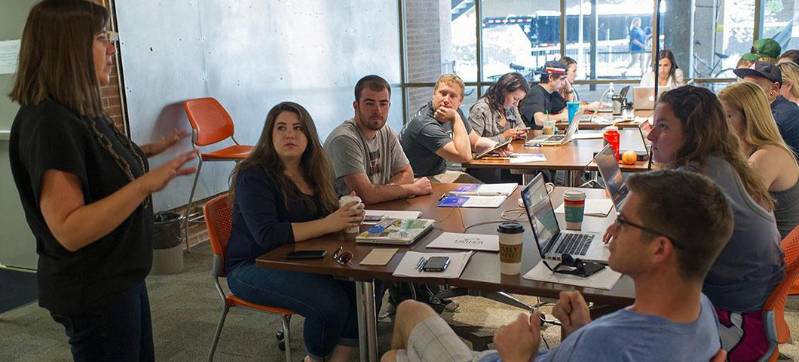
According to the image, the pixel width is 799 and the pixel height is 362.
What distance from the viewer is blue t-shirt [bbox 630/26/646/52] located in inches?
331

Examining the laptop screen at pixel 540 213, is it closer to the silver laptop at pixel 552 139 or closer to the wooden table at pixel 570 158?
the wooden table at pixel 570 158

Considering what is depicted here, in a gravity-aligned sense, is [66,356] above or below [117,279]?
below

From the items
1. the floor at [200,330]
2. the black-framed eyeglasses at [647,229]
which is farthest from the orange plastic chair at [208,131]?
the black-framed eyeglasses at [647,229]

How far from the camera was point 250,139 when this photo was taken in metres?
6.12

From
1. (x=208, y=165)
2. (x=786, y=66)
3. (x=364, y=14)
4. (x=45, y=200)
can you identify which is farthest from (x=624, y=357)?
(x=364, y=14)

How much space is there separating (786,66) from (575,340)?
389 cm

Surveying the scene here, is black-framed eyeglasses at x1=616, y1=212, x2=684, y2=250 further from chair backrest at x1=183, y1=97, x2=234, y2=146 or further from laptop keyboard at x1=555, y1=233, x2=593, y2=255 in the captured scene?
chair backrest at x1=183, y1=97, x2=234, y2=146

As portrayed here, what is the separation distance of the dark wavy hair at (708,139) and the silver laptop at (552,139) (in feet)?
7.86

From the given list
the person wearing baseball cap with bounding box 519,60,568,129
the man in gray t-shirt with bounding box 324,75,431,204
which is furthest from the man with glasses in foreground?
A: the person wearing baseball cap with bounding box 519,60,568,129

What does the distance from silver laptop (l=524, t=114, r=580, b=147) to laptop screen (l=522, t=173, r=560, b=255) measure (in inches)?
89.9

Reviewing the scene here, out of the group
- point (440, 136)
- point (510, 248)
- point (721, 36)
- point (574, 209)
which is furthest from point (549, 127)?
point (721, 36)

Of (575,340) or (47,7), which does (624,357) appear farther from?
(47,7)

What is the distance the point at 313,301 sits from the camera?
2.59 m

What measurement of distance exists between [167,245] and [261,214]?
2276 mm
